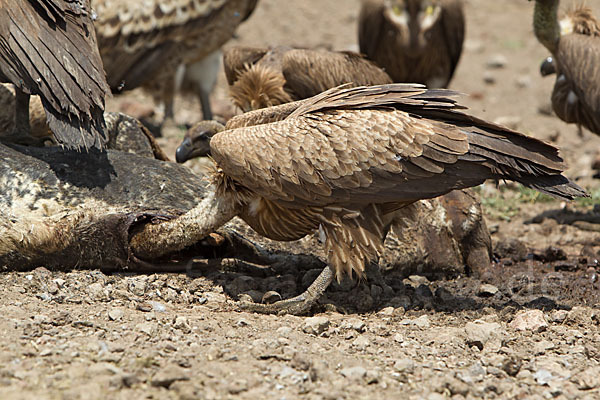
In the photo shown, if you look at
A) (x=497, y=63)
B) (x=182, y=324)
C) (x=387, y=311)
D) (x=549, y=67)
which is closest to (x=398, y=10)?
(x=549, y=67)

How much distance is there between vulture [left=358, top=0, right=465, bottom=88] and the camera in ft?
30.7

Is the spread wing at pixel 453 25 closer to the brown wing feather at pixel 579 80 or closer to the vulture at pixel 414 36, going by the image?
the vulture at pixel 414 36

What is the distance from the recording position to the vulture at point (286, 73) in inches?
276

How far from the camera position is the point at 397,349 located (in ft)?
14.0

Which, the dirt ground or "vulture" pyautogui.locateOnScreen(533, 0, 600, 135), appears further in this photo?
"vulture" pyautogui.locateOnScreen(533, 0, 600, 135)

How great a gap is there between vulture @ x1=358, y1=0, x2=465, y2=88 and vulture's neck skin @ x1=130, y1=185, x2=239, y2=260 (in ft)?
16.0

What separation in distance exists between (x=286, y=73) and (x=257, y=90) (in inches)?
18.0

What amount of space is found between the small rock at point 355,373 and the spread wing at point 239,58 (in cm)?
432

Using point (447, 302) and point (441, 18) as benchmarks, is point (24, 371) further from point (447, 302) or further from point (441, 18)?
point (441, 18)

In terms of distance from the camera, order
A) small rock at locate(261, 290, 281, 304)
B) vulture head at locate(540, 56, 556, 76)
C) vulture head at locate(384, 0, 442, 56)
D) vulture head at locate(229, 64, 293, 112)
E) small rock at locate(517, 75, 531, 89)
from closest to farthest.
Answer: small rock at locate(261, 290, 281, 304)
vulture head at locate(229, 64, 293, 112)
vulture head at locate(540, 56, 556, 76)
vulture head at locate(384, 0, 442, 56)
small rock at locate(517, 75, 531, 89)

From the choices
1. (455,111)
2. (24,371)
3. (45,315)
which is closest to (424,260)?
(455,111)

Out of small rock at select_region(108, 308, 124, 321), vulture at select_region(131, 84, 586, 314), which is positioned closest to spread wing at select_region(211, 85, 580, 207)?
vulture at select_region(131, 84, 586, 314)

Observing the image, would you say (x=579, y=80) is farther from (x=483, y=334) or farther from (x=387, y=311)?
(x=483, y=334)

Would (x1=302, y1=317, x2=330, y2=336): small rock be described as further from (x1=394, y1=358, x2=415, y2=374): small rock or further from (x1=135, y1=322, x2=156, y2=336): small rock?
(x1=135, y1=322, x2=156, y2=336): small rock
